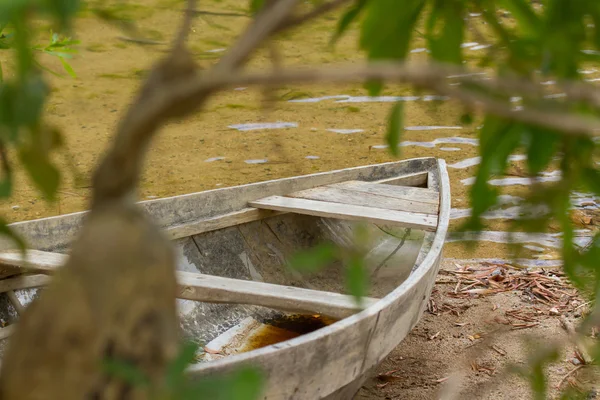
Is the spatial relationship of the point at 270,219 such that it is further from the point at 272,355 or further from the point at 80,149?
the point at 80,149

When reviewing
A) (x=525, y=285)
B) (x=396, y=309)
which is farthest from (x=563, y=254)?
(x=525, y=285)

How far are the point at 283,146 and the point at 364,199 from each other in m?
0.51

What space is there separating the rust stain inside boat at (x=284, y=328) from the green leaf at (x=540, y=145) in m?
2.81

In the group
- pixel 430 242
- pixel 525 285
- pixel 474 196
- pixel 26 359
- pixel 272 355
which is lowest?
pixel 525 285

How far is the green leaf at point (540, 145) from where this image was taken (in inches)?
30.9

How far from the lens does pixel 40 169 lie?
2.30 feet

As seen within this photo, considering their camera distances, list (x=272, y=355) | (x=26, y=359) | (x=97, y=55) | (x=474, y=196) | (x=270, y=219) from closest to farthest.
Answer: (x=26, y=359), (x=474, y=196), (x=272, y=355), (x=270, y=219), (x=97, y=55)

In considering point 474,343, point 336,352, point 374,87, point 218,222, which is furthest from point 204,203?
point 374,87

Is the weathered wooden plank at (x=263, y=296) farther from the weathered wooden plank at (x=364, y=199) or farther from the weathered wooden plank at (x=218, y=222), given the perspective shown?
the weathered wooden plank at (x=364, y=199)

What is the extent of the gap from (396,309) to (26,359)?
2118 mm

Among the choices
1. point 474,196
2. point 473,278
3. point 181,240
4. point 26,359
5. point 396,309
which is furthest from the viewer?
point 473,278

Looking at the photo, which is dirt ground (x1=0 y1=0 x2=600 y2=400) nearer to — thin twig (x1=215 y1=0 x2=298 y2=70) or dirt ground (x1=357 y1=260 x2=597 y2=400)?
dirt ground (x1=357 y1=260 x2=597 y2=400)

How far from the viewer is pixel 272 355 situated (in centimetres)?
216

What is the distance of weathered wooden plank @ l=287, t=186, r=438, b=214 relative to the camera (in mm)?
3887
